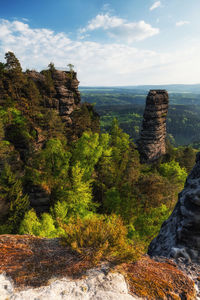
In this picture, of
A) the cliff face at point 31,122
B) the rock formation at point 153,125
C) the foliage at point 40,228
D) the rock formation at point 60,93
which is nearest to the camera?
the foliage at point 40,228

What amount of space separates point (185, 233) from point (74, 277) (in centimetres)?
564

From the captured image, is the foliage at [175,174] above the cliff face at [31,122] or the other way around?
the other way around

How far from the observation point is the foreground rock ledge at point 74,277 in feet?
12.8

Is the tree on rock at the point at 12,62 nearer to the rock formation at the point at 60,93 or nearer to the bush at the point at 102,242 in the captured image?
the rock formation at the point at 60,93

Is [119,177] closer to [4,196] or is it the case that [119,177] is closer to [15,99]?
[4,196]

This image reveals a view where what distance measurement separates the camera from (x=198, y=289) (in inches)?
186

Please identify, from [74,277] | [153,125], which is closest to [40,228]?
[74,277]

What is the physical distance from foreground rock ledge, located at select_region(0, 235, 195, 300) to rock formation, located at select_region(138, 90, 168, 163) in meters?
40.5

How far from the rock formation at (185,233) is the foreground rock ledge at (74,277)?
63.8 inches

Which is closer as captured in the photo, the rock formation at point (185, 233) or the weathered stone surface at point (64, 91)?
the rock formation at point (185, 233)

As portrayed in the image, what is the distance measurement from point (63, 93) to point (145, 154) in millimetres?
28527

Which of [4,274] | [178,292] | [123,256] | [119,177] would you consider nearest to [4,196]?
[119,177]

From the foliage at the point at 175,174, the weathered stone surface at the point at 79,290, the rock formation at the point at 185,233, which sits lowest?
the foliage at the point at 175,174

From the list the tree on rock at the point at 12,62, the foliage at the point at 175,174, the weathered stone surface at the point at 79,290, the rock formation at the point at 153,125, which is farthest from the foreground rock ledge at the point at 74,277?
the rock formation at the point at 153,125
